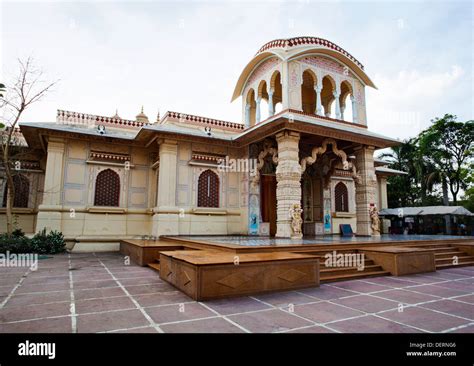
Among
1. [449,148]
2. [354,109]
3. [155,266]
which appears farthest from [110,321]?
[449,148]

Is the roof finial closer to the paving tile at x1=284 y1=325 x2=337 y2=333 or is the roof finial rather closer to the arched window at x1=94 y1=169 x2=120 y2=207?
the arched window at x1=94 y1=169 x2=120 y2=207

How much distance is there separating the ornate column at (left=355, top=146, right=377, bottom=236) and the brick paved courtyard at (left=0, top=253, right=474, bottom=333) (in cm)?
592

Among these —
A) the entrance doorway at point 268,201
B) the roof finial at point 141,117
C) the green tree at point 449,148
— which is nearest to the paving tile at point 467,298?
the entrance doorway at point 268,201

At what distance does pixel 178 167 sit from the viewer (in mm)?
12000

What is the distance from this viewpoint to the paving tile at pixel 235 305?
412 centimetres

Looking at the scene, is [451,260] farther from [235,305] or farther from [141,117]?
[141,117]

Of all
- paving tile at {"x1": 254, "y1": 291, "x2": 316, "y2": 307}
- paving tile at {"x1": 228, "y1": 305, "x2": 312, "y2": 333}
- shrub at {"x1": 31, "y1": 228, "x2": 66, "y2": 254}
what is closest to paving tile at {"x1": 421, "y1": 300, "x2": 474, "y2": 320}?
paving tile at {"x1": 254, "y1": 291, "x2": 316, "y2": 307}

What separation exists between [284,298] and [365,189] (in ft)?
29.3

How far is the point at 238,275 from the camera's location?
16.2 feet

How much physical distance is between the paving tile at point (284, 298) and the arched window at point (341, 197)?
11816 millimetres

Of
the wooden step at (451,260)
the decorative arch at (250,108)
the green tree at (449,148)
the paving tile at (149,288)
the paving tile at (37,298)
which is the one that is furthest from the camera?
the green tree at (449,148)

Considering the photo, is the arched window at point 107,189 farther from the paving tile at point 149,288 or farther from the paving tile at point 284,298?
the paving tile at point 284,298

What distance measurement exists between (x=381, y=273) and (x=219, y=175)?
7.59 metres
